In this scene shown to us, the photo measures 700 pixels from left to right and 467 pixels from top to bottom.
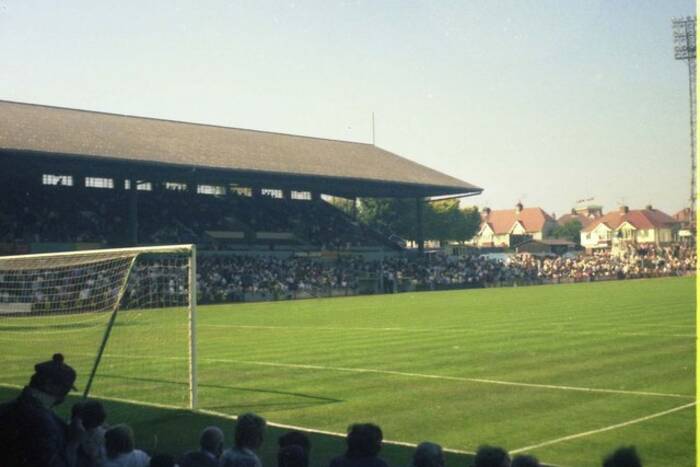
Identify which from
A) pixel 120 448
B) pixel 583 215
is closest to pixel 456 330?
pixel 120 448

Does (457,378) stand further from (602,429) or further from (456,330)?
(456,330)

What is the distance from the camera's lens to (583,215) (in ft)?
485

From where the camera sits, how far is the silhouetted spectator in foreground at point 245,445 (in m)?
5.73

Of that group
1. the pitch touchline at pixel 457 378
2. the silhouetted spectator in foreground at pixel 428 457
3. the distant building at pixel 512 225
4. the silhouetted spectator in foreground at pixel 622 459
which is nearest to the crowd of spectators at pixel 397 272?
the pitch touchline at pixel 457 378

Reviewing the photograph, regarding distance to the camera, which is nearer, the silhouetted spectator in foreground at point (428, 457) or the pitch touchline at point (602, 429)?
the silhouetted spectator in foreground at point (428, 457)

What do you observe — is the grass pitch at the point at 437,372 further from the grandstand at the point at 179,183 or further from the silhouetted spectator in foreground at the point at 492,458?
the grandstand at the point at 179,183

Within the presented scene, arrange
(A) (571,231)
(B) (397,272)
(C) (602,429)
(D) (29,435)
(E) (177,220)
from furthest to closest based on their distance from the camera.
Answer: (A) (571,231), (B) (397,272), (E) (177,220), (C) (602,429), (D) (29,435)

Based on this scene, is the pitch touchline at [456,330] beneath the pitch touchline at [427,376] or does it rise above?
above

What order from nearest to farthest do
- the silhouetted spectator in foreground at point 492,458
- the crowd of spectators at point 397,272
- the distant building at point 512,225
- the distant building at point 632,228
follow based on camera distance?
the silhouetted spectator in foreground at point 492,458
the crowd of spectators at point 397,272
the distant building at point 632,228
the distant building at point 512,225

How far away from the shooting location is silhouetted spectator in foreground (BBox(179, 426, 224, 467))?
18.9 ft

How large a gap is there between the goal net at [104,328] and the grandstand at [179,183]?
1606cm

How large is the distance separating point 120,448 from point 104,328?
64.2 ft

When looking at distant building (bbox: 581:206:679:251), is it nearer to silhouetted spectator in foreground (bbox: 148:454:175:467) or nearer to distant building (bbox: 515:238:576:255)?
distant building (bbox: 515:238:576:255)

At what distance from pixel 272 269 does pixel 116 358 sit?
33585 mm
